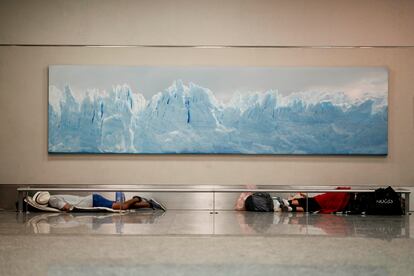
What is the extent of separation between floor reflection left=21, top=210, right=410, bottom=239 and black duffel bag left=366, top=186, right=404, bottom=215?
0.32 meters

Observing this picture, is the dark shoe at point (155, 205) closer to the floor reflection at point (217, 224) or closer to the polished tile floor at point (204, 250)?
the floor reflection at point (217, 224)

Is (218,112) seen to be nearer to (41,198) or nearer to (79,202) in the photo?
(79,202)

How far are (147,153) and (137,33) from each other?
199 cm

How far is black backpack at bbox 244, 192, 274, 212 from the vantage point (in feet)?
29.5

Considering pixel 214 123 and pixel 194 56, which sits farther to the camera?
pixel 194 56

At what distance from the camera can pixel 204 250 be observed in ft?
18.9

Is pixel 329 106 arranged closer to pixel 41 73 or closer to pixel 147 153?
pixel 147 153

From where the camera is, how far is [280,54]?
30.5 feet

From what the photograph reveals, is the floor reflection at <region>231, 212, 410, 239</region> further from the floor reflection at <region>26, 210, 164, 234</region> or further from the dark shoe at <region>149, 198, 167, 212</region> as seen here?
the floor reflection at <region>26, 210, 164, 234</region>

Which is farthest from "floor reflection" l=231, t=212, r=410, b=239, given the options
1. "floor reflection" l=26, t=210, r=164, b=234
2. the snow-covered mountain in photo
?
"floor reflection" l=26, t=210, r=164, b=234

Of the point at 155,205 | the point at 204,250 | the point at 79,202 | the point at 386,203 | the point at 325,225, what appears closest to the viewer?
the point at 204,250

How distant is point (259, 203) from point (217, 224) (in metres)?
1.89

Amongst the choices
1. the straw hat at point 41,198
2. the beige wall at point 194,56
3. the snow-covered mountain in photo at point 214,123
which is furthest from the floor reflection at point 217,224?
the snow-covered mountain in photo at point 214,123

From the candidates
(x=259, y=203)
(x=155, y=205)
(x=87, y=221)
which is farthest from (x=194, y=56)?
(x=87, y=221)
